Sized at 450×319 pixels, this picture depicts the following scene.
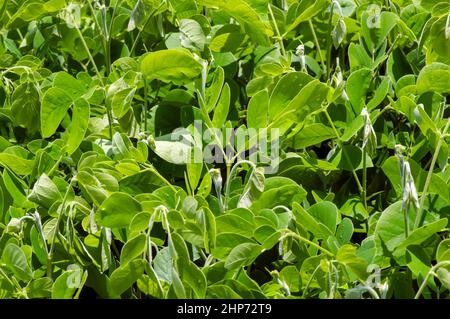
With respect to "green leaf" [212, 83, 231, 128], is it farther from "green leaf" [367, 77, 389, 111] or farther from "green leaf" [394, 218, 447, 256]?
"green leaf" [394, 218, 447, 256]

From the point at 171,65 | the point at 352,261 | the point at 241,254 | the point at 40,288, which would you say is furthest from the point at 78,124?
the point at 352,261

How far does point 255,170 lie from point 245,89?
1.36ft

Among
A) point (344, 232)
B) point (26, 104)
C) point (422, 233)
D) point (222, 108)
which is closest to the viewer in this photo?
point (422, 233)

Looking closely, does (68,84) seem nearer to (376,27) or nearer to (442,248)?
(376,27)

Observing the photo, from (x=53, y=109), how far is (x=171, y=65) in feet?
0.73

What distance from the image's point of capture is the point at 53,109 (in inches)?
54.8

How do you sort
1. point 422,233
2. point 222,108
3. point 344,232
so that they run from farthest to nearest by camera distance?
point 222,108, point 344,232, point 422,233

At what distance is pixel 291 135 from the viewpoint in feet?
4.36

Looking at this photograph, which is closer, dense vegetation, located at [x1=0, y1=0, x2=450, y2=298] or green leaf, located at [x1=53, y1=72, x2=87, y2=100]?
dense vegetation, located at [x1=0, y1=0, x2=450, y2=298]

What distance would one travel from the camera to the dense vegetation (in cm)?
113

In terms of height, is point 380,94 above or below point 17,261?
above

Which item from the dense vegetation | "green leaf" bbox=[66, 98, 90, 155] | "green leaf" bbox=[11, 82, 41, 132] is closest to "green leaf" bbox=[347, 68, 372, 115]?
the dense vegetation
